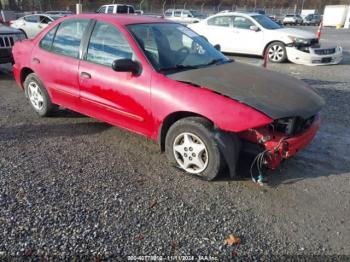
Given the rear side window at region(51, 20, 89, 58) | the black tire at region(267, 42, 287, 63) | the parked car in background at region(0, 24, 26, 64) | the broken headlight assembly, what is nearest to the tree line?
the parked car in background at region(0, 24, 26, 64)

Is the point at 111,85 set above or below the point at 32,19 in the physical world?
above

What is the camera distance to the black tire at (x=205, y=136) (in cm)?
341

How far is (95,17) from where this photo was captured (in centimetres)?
450

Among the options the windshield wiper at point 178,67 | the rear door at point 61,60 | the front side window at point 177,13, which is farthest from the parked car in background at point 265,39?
the front side window at point 177,13

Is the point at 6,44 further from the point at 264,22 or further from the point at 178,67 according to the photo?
the point at 264,22

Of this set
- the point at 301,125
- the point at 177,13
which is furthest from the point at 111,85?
the point at 177,13

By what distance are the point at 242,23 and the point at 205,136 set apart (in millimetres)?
9237

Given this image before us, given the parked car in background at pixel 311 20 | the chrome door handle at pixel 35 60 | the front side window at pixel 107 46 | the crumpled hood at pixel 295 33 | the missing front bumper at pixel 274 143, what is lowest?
the parked car in background at pixel 311 20

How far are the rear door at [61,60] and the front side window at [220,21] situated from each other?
27.0 ft

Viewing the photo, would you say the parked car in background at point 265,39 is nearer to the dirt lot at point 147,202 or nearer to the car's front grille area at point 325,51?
the car's front grille area at point 325,51

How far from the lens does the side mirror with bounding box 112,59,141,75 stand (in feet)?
12.2

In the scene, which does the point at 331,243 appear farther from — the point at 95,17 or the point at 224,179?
→ the point at 95,17

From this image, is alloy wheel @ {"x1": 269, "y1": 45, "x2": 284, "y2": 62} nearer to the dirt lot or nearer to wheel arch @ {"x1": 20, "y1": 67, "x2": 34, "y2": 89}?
the dirt lot

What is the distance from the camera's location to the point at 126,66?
374 cm
